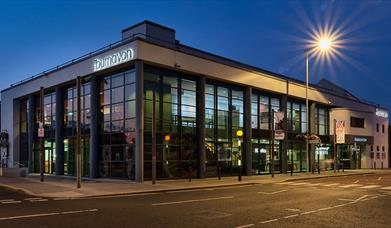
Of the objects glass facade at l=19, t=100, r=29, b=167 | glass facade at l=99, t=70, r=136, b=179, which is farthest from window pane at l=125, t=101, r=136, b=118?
glass facade at l=19, t=100, r=29, b=167

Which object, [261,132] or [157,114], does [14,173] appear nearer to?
[157,114]

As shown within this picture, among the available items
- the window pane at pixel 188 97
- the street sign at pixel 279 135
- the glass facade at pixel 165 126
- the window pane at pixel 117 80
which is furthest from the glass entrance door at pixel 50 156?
the street sign at pixel 279 135

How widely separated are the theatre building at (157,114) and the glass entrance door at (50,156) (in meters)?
0.09

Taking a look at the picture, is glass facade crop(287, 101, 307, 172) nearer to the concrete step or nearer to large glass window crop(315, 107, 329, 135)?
large glass window crop(315, 107, 329, 135)

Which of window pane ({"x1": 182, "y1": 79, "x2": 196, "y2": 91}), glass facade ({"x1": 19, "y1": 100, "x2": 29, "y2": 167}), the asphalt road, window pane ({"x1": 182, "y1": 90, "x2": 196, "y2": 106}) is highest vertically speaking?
window pane ({"x1": 182, "y1": 79, "x2": 196, "y2": 91})

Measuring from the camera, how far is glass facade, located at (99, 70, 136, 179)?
3016 centimetres

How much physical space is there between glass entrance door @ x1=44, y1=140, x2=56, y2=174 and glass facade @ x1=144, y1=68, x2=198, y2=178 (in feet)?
44.1

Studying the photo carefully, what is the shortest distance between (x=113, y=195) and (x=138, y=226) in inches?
393

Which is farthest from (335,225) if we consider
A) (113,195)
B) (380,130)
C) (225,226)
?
(380,130)

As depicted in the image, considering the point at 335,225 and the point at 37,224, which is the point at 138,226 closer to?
the point at 37,224

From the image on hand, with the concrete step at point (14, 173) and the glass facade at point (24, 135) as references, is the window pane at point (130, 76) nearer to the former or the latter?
the concrete step at point (14, 173)

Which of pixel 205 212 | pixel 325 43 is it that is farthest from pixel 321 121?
pixel 205 212

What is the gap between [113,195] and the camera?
21.3 meters

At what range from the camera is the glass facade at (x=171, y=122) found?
30.1 m
